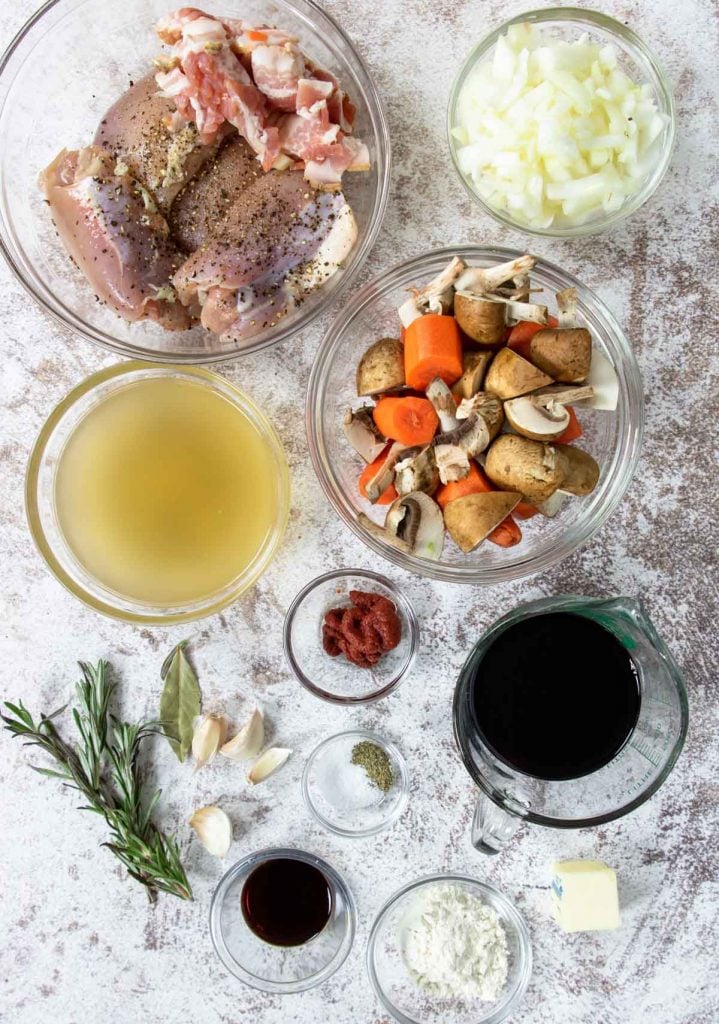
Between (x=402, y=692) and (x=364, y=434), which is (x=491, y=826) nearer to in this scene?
(x=402, y=692)

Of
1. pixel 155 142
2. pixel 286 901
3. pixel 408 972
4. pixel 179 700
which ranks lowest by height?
pixel 408 972

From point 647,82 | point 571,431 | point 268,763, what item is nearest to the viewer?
point 571,431

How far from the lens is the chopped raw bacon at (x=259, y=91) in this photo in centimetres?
134

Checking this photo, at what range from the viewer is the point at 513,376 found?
4.25 ft

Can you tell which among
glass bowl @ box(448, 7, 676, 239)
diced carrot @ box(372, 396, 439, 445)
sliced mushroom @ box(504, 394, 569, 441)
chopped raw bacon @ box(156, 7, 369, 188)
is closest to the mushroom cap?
sliced mushroom @ box(504, 394, 569, 441)

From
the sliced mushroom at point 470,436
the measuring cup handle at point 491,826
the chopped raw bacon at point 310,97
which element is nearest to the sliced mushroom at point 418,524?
the sliced mushroom at point 470,436

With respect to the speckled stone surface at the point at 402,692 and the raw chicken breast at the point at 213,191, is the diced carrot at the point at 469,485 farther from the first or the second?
the raw chicken breast at the point at 213,191

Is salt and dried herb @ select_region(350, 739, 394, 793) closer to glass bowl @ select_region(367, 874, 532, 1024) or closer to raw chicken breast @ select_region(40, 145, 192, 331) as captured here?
glass bowl @ select_region(367, 874, 532, 1024)

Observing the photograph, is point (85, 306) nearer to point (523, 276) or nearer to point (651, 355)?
point (523, 276)

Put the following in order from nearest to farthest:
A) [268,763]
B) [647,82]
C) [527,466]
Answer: [527,466], [647,82], [268,763]

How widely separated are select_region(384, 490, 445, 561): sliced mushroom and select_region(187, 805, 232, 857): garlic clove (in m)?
0.71

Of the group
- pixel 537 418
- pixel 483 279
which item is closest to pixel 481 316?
pixel 483 279

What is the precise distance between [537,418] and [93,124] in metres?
1.05

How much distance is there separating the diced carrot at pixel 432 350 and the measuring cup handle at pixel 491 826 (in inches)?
31.8
